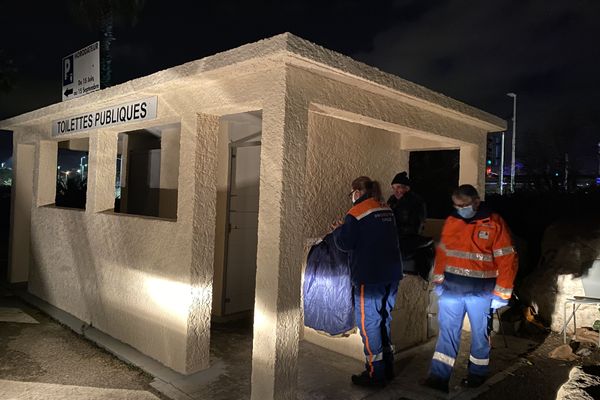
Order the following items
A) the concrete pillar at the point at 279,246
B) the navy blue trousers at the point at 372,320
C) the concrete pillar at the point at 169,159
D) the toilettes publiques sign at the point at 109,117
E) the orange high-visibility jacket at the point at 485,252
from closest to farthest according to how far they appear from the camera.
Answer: the concrete pillar at the point at 279,246, the orange high-visibility jacket at the point at 485,252, the navy blue trousers at the point at 372,320, the toilettes publiques sign at the point at 109,117, the concrete pillar at the point at 169,159

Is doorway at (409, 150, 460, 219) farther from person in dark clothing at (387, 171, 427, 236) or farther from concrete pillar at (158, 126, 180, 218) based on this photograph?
concrete pillar at (158, 126, 180, 218)

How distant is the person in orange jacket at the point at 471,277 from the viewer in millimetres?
3893

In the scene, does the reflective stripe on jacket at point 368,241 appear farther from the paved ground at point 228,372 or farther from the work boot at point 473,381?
the work boot at point 473,381

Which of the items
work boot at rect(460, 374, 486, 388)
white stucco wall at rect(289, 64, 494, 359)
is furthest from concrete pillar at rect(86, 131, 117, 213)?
work boot at rect(460, 374, 486, 388)

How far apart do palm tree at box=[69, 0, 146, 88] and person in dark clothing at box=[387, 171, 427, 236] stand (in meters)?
9.73

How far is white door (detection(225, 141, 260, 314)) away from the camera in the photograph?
5.96 metres

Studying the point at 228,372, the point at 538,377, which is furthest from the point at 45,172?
the point at 538,377

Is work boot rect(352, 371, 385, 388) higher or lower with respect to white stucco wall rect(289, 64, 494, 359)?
lower

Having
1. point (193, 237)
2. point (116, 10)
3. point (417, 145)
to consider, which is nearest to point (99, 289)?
point (193, 237)

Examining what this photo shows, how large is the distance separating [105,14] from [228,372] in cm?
1105

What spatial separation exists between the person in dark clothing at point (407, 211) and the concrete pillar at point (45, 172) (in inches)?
213


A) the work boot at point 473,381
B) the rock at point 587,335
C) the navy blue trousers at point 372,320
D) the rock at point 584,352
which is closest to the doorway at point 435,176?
the rock at point 587,335

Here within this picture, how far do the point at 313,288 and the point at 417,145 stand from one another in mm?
2767

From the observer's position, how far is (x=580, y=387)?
2.65 m
